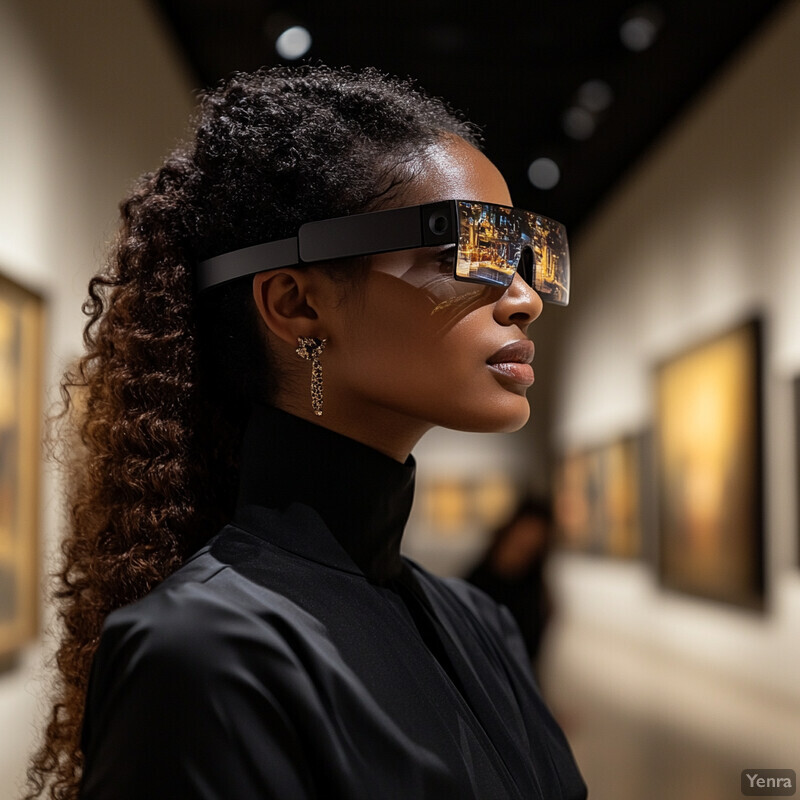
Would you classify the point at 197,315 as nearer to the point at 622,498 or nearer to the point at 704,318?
the point at 704,318

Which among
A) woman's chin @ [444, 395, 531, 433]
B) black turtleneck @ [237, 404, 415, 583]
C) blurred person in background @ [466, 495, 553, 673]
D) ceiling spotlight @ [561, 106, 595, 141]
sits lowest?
blurred person in background @ [466, 495, 553, 673]

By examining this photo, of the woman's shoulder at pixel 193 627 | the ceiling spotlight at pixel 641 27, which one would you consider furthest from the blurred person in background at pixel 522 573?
the woman's shoulder at pixel 193 627

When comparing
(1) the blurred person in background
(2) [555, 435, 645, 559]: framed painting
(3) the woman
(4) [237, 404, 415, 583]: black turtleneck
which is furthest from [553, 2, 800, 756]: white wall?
(4) [237, 404, 415, 583]: black turtleneck

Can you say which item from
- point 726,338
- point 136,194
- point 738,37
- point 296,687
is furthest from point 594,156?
point 296,687

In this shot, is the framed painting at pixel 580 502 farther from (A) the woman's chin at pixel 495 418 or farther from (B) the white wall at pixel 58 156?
(A) the woman's chin at pixel 495 418

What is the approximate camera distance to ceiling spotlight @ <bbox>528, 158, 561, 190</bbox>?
7.00 metres

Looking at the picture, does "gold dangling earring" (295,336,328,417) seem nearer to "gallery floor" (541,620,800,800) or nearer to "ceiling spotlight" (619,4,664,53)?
"gallery floor" (541,620,800,800)

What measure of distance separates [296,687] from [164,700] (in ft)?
0.47

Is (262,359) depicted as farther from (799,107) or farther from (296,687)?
(799,107)

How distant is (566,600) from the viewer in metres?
9.31

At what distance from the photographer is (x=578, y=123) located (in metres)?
6.37

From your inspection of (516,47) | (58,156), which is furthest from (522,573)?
(516,47)

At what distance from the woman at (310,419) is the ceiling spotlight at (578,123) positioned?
16.1 feet

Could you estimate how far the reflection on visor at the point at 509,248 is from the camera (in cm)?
136
